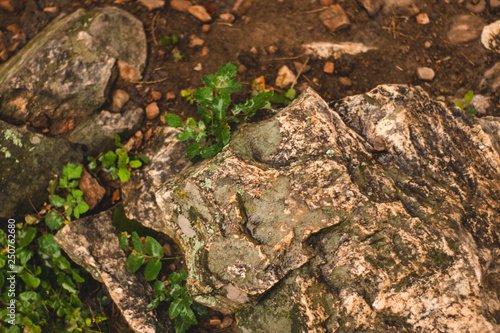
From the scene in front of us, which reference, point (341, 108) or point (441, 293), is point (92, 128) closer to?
point (341, 108)

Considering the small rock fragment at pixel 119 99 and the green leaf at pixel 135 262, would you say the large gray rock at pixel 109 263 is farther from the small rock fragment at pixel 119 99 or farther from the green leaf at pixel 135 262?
the small rock fragment at pixel 119 99

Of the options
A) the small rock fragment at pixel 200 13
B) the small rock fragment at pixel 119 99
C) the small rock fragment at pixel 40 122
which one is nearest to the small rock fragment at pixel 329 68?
the small rock fragment at pixel 200 13

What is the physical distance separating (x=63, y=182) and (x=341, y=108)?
8.36ft

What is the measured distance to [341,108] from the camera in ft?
8.55

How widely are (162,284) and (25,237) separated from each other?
140 centimetres

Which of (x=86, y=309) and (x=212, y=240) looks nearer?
(x=212, y=240)

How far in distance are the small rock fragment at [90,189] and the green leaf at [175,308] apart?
1.23m

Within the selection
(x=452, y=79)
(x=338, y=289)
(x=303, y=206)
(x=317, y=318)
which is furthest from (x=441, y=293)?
(x=452, y=79)

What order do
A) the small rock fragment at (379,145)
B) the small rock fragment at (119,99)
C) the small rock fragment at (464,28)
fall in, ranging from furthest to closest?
the small rock fragment at (464,28)
the small rock fragment at (119,99)
the small rock fragment at (379,145)

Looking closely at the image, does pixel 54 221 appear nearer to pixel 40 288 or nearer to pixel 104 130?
pixel 40 288

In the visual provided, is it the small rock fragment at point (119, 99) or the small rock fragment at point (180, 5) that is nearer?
the small rock fragment at point (119, 99)

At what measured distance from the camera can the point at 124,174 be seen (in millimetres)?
2936

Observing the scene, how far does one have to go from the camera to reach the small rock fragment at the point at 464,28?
12.0ft

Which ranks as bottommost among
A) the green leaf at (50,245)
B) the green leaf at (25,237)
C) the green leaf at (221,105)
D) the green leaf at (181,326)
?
the green leaf at (181,326)
